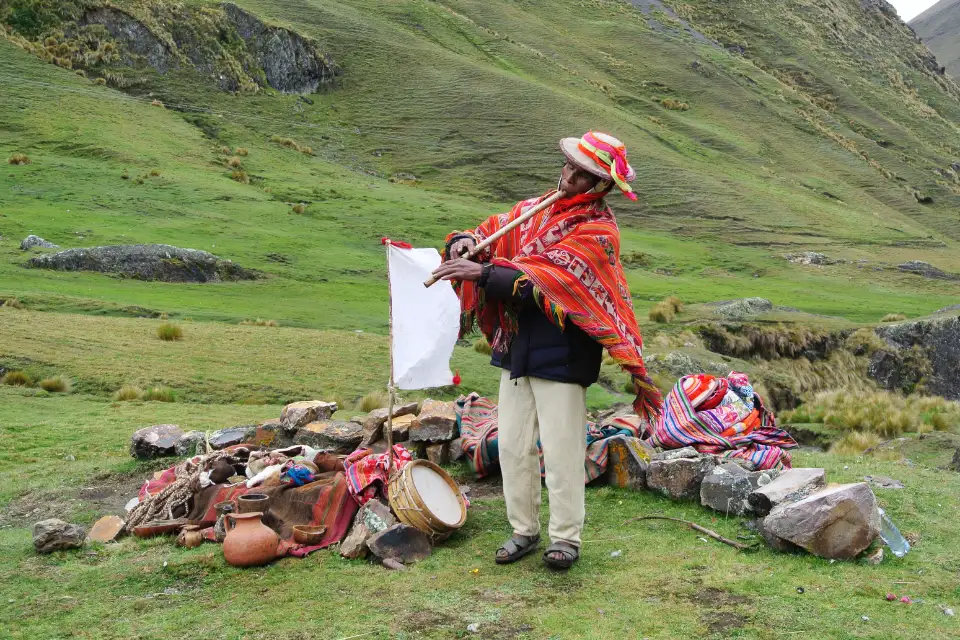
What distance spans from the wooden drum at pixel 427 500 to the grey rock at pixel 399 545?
0.49 ft

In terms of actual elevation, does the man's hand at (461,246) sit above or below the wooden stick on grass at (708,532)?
above

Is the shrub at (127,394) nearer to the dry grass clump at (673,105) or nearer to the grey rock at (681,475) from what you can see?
the grey rock at (681,475)

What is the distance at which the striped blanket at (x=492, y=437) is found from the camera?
24.9 feet

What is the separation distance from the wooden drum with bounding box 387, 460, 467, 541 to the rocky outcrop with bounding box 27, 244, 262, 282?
17726 mm

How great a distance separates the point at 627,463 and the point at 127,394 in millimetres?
8256

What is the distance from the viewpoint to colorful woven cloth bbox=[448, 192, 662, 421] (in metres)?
5.36

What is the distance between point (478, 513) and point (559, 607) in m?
2.08

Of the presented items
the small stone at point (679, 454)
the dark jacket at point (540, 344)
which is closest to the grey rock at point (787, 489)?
the small stone at point (679, 454)

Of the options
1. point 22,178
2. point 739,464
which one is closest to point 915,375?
point 739,464

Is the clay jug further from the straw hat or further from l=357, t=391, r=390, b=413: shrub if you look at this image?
l=357, t=391, r=390, b=413: shrub

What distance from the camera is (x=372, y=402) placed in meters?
12.7

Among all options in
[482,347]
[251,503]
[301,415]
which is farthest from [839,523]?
[482,347]

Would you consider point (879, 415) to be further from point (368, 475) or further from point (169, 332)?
point (169, 332)

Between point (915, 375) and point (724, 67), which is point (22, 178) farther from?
point (724, 67)
